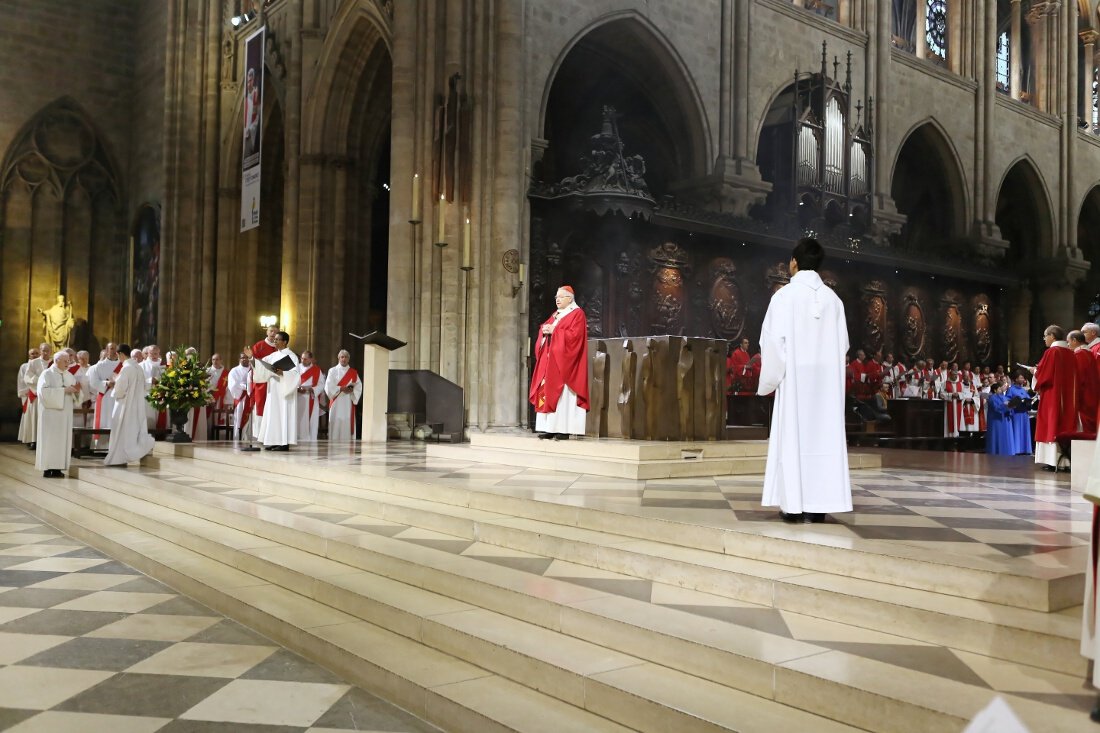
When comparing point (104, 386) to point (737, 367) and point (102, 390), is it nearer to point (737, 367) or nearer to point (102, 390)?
point (102, 390)

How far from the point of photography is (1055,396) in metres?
10.0

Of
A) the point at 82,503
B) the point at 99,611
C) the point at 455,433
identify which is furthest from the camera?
the point at 455,433

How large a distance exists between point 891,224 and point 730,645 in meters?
20.1

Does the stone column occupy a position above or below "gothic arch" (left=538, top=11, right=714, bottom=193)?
above

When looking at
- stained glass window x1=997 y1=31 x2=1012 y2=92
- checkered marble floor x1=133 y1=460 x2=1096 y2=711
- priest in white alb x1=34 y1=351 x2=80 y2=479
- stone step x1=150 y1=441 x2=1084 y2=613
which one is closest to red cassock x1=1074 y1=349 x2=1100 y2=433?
checkered marble floor x1=133 y1=460 x2=1096 y2=711

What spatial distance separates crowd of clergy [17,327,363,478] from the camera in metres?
11.3

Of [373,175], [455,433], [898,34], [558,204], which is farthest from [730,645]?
[898,34]

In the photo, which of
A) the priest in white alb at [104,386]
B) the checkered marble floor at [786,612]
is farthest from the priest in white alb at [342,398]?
the checkered marble floor at [786,612]

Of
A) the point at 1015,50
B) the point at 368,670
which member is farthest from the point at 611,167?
the point at 1015,50

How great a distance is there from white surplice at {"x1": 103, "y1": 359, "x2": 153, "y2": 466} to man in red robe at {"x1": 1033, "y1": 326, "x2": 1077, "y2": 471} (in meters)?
10.7

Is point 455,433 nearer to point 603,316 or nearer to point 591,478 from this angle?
point 603,316

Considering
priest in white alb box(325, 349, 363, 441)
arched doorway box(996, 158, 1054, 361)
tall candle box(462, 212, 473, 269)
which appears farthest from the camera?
arched doorway box(996, 158, 1054, 361)

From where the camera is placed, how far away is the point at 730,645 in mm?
3682

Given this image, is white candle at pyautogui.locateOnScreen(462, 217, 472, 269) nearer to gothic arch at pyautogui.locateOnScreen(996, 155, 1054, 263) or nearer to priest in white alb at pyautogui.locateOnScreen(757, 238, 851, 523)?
priest in white alb at pyautogui.locateOnScreen(757, 238, 851, 523)
